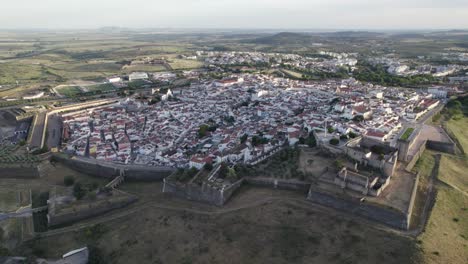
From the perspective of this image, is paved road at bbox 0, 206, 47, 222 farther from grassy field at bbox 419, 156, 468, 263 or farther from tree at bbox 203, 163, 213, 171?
grassy field at bbox 419, 156, 468, 263

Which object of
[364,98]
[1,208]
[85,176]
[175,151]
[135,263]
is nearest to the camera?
[135,263]

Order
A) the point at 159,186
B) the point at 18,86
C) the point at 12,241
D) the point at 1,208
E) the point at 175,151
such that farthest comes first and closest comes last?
1. the point at 18,86
2. the point at 175,151
3. the point at 159,186
4. the point at 1,208
5. the point at 12,241

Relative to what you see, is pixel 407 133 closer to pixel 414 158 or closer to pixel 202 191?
pixel 414 158

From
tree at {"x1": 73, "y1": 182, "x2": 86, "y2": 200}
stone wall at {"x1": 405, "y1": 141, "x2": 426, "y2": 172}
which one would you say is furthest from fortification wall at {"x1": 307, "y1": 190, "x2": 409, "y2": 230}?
tree at {"x1": 73, "y1": 182, "x2": 86, "y2": 200}

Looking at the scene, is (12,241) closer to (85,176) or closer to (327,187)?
(85,176)

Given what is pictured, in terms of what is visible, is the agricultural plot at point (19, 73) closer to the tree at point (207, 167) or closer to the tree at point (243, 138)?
the tree at point (243, 138)

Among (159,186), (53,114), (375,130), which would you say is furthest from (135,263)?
(53,114)

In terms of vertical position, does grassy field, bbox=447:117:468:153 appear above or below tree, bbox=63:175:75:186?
above

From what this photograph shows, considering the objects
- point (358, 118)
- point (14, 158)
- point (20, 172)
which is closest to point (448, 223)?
point (358, 118)

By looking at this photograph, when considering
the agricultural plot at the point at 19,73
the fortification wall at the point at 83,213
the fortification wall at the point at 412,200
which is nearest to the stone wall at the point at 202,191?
the fortification wall at the point at 83,213
